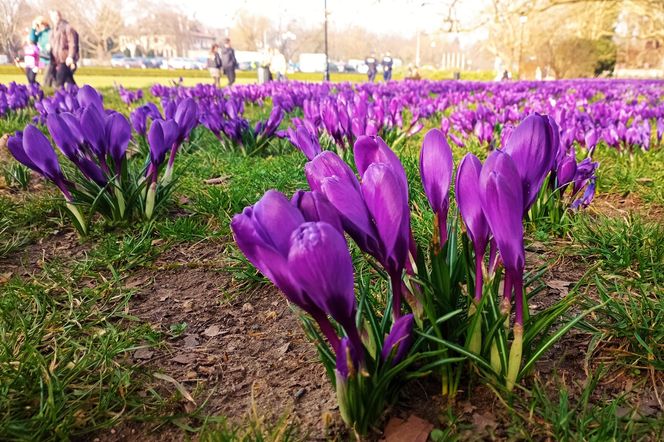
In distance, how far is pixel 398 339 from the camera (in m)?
1.12

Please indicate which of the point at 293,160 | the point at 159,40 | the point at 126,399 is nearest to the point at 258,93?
the point at 293,160

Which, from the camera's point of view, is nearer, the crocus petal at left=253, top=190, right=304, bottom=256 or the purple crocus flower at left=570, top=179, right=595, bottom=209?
the crocus petal at left=253, top=190, right=304, bottom=256

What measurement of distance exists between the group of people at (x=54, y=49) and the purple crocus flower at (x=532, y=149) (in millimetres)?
12076

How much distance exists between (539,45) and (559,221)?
4351cm

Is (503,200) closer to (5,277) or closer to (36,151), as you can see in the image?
(36,151)

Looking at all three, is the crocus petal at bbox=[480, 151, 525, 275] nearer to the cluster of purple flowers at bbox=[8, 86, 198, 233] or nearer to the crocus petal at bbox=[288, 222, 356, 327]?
the crocus petal at bbox=[288, 222, 356, 327]

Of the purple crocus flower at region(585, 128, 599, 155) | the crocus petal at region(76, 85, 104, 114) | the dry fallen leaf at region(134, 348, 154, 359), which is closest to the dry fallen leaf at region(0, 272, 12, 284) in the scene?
the dry fallen leaf at region(134, 348, 154, 359)

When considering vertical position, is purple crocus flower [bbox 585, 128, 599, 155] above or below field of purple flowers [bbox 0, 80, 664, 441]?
above

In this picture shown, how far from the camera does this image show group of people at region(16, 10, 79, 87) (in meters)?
11.2

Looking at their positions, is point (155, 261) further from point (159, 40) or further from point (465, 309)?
point (159, 40)

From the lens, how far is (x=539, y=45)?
133 ft

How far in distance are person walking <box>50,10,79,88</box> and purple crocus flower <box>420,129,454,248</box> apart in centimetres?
1191

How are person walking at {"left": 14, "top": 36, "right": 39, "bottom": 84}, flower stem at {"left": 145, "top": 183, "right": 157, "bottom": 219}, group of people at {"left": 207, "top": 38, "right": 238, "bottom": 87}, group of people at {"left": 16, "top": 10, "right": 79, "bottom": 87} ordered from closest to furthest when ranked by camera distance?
flower stem at {"left": 145, "top": 183, "right": 157, "bottom": 219} → group of people at {"left": 16, "top": 10, "right": 79, "bottom": 87} → person walking at {"left": 14, "top": 36, "right": 39, "bottom": 84} → group of people at {"left": 207, "top": 38, "right": 238, "bottom": 87}

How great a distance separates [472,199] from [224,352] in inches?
40.0
